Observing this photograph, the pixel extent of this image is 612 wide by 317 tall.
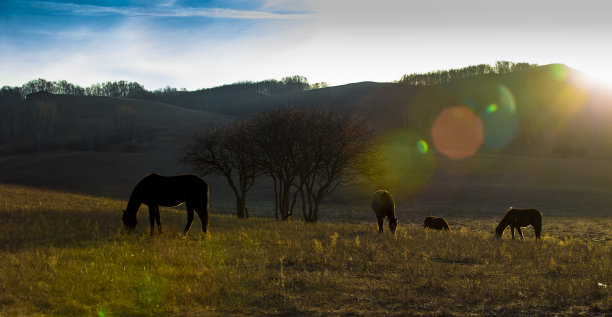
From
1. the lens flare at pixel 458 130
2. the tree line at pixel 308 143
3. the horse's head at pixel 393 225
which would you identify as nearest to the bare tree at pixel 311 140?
the tree line at pixel 308 143

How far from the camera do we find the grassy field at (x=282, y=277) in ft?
26.4

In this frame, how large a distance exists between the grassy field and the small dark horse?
81cm

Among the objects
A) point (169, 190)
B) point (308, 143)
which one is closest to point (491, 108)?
point (308, 143)

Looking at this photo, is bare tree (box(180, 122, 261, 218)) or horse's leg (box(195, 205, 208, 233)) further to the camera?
bare tree (box(180, 122, 261, 218))

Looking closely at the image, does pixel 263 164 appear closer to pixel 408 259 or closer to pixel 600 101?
pixel 408 259

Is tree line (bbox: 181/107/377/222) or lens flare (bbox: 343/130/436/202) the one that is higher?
tree line (bbox: 181/107/377/222)

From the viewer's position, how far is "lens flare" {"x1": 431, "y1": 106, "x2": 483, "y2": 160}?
119 metres

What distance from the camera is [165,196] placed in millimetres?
16203

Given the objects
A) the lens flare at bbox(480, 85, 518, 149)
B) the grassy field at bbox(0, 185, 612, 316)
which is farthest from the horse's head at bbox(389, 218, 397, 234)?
the lens flare at bbox(480, 85, 518, 149)

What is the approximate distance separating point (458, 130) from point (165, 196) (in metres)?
134

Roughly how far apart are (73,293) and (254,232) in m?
10.2

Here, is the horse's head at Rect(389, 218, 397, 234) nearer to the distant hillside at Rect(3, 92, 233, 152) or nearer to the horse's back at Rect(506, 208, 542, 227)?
the horse's back at Rect(506, 208, 542, 227)

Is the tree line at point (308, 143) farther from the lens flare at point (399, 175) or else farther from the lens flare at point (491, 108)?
the lens flare at point (491, 108)

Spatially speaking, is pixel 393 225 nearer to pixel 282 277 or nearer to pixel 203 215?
pixel 203 215
